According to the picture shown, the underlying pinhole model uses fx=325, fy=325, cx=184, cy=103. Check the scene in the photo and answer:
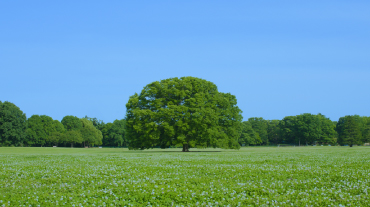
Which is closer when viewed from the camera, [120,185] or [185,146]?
[120,185]

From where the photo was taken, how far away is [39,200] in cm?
1002

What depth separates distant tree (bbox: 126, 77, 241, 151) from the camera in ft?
196

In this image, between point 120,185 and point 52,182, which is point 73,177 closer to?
point 52,182

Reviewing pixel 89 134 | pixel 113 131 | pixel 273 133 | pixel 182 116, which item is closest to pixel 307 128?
pixel 273 133

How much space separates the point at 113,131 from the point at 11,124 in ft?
209

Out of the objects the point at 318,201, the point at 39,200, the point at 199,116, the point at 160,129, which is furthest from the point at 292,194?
the point at 160,129

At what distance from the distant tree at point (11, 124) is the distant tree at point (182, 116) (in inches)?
2344

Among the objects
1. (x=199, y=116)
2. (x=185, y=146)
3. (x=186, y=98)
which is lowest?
A: (x=185, y=146)

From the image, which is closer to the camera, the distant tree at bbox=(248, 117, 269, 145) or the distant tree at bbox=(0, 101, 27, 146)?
the distant tree at bbox=(0, 101, 27, 146)

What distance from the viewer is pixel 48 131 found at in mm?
140000

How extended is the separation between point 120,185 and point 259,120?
17126 centimetres

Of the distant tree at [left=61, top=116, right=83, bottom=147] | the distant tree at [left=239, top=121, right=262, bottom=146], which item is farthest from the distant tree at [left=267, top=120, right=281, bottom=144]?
the distant tree at [left=61, top=116, right=83, bottom=147]

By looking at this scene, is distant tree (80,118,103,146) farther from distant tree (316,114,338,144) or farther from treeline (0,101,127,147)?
distant tree (316,114,338,144)

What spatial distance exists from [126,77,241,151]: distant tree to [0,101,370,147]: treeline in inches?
2430
